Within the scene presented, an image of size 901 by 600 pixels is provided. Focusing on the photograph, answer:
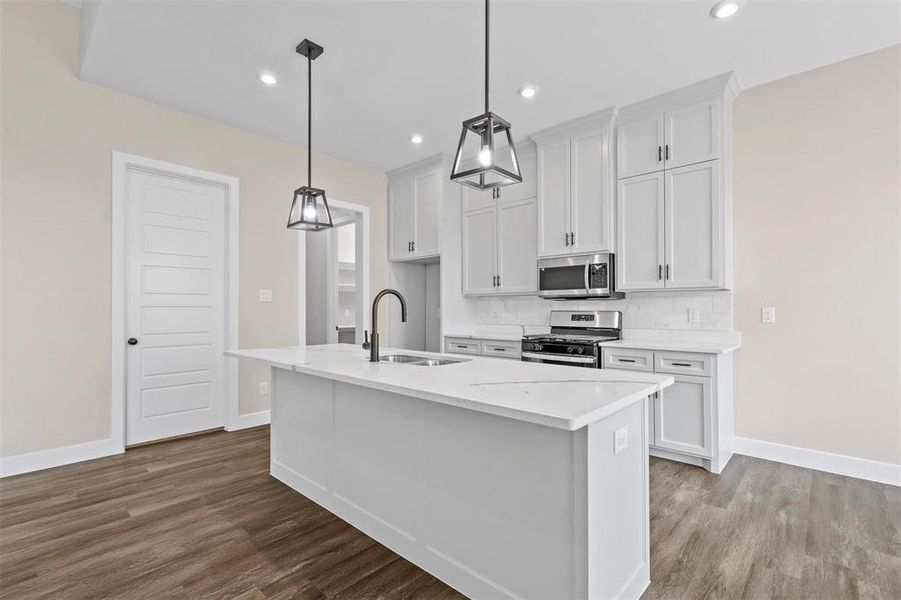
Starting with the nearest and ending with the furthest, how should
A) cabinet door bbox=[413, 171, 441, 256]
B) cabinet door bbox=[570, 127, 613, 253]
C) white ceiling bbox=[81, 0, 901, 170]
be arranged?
white ceiling bbox=[81, 0, 901, 170], cabinet door bbox=[570, 127, 613, 253], cabinet door bbox=[413, 171, 441, 256]

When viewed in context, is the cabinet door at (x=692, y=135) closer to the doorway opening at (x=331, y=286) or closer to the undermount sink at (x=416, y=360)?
the undermount sink at (x=416, y=360)

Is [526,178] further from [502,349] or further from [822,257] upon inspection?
[822,257]

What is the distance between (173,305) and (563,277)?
3420 millimetres

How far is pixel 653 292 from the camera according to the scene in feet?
12.4

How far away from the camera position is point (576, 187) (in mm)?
3969

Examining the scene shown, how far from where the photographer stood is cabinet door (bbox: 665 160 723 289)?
10.6ft

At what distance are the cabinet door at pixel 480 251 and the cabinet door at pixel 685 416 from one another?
2048 millimetres

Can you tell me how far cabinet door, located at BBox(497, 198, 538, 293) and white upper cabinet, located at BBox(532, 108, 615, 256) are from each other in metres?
0.20

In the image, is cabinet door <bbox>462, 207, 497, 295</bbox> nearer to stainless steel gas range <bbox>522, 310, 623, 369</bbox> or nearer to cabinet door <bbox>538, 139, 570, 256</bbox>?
cabinet door <bbox>538, 139, 570, 256</bbox>

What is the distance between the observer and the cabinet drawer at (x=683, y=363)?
9.98 ft

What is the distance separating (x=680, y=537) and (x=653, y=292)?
82.7 inches

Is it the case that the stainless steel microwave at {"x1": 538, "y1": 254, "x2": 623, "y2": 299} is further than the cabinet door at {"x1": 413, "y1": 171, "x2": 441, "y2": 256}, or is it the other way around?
the cabinet door at {"x1": 413, "y1": 171, "x2": 441, "y2": 256}

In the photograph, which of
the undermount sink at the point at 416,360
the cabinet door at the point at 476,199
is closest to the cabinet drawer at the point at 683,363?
the undermount sink at the point at 416,360

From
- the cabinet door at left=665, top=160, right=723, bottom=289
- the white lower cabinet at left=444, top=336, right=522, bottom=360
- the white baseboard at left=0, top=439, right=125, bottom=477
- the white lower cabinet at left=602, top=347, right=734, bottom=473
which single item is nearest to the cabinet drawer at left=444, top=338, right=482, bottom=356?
the white lower cabinet at left=444, top=336, right=522, bottom=360
